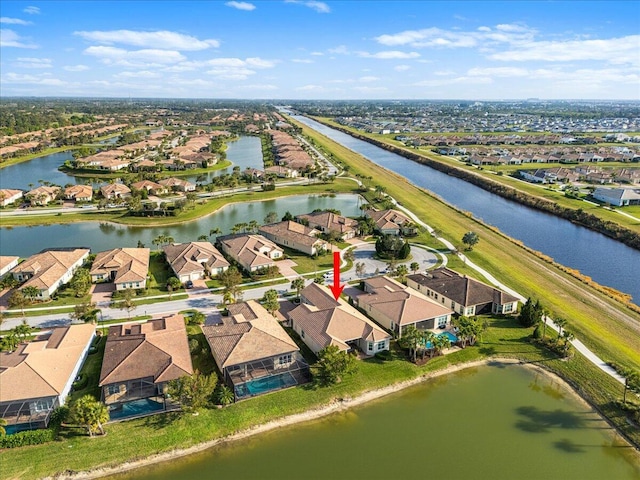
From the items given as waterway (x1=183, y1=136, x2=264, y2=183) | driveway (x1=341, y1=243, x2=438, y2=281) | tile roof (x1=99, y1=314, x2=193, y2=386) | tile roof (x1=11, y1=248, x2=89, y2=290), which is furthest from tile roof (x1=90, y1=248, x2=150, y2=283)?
waterway (x1=183, y1=136, x2=264, y2=183)

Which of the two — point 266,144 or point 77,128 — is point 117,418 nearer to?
point 266,144

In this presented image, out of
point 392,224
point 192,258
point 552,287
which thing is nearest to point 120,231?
point 192,258

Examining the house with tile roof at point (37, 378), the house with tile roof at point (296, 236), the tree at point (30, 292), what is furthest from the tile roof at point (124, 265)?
the house with tile roof at point (296, 236)

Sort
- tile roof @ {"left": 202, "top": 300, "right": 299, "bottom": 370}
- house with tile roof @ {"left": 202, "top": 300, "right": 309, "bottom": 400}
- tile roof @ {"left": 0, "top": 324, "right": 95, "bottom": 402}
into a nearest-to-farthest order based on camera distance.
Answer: tile roof @ {"left": 0, "top": 324, "right": 95, "bottom": 402}
house with tile roof @ {"left": 202, "top": 300, "right": 309, "bottom": 400}
tile roof @ {"left": 202, "top": 300, "right": 299, "bottom": 370}

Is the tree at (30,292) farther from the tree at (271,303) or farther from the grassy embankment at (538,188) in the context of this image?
the grassy embankment at (538,188)

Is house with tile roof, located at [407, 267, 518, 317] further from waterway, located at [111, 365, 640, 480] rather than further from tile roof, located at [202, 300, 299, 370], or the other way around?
tile roof, located at [202, 300, 299, 370]

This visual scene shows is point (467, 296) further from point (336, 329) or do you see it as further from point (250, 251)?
point (250, 251)
